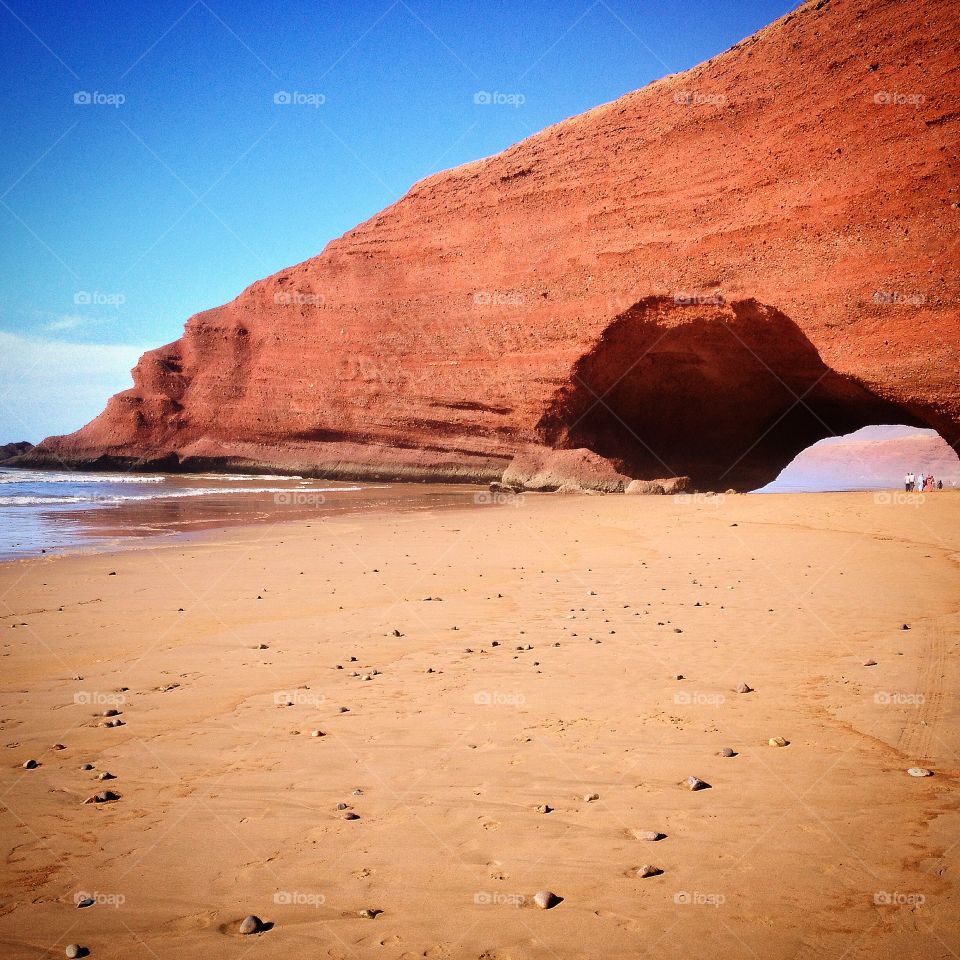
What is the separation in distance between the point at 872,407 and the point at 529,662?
83.4 ft

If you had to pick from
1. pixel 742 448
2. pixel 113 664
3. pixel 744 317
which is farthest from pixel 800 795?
pixel 742 448

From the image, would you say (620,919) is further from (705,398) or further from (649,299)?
(705,398)

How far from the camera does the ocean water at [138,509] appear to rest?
12828 mm

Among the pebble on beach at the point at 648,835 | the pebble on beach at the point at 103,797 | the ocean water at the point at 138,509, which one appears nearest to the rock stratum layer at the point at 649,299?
the ocean water at the point at 138,509

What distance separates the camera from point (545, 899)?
8.27 feet

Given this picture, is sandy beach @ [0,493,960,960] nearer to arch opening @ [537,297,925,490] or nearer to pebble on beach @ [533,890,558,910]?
pebble on beach @ [533,890,558,910]

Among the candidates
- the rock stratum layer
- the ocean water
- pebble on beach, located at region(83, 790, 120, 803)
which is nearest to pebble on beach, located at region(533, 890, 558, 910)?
pebble on beach, located at region(83, 790, 120, 803)

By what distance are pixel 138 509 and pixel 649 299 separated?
20.6 metres

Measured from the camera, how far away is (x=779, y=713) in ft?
14.3

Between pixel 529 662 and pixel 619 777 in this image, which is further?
pixel 529 662

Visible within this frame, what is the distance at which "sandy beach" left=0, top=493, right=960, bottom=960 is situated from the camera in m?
2.45

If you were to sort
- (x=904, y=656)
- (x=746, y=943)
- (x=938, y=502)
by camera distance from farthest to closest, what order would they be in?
(x=938, y=502)
(x=904, y=656)
(x=746, y=943)

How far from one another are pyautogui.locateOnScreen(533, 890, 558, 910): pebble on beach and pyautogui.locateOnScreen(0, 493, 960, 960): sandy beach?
0.02 metres

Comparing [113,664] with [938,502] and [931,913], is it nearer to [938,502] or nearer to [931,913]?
[931,913]
